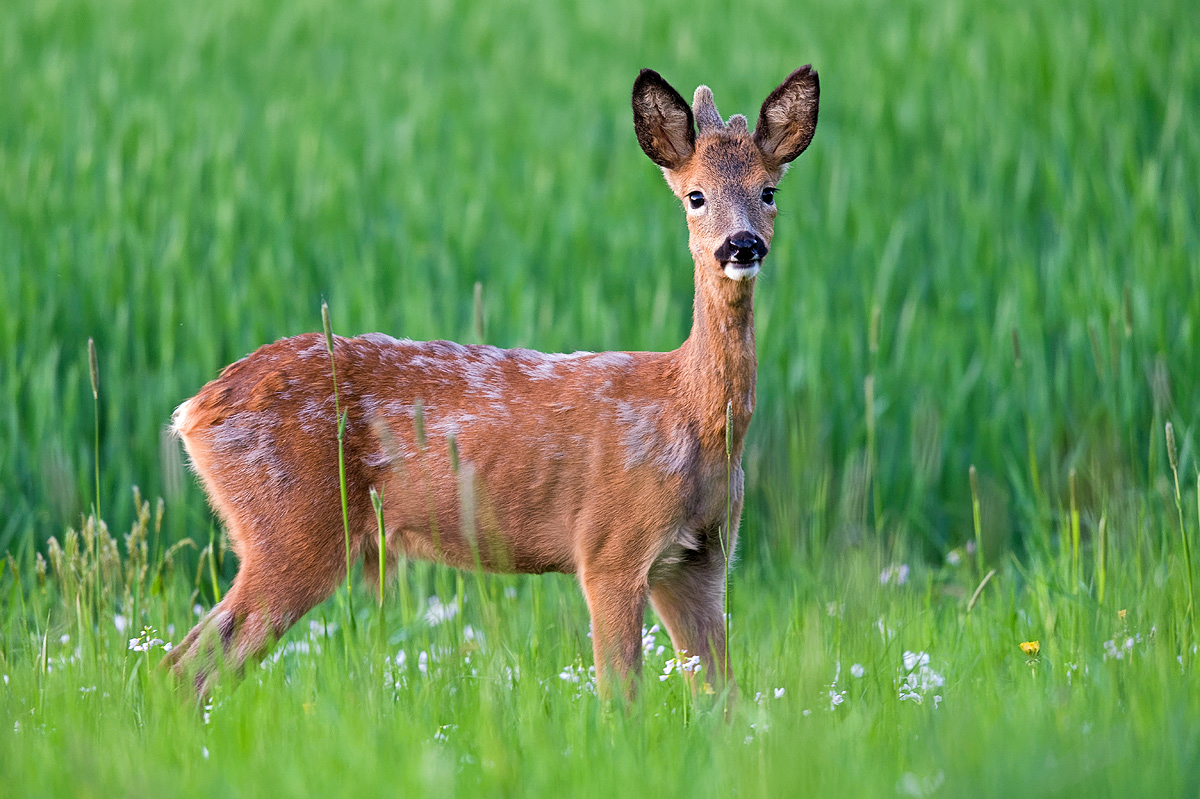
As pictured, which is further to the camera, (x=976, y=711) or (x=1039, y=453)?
(x=1039, y=453)

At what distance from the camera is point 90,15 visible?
12195 millimetres

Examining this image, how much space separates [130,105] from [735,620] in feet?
20.8

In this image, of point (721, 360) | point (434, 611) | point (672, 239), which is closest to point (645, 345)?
point (672, 239)

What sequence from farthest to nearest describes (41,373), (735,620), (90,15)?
(90,15) < (41,373) < (735,620)

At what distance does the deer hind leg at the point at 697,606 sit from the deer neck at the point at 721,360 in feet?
1.33

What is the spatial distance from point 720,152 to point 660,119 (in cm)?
22

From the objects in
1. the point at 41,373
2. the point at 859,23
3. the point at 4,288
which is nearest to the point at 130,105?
the point at 4,288

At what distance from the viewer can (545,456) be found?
4.27 metres

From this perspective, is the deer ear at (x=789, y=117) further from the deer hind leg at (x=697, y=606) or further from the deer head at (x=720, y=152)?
the deer hind leg at (x=697, y=606)

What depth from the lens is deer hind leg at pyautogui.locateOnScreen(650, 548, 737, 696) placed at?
14.2 ft

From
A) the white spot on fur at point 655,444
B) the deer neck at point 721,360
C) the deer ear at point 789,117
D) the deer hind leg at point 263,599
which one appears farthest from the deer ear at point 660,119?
the deer hind leg at point 263,599

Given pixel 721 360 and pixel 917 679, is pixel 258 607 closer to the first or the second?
pixel 721 360

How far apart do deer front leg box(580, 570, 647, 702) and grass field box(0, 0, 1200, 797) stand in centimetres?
10

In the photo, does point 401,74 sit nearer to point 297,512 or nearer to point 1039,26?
point 1039,26
